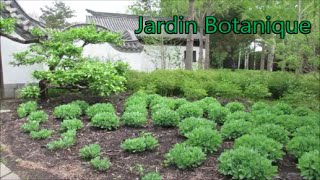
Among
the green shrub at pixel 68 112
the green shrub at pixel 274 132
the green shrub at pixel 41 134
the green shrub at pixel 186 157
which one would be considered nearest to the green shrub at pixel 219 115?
the green shrub at pixel 274 132

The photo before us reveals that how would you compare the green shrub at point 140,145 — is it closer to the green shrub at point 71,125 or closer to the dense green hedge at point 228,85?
the green shrub at point 71,125

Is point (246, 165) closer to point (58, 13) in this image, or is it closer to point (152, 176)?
point (152, 176)

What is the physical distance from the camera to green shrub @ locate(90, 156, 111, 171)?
2.89 m

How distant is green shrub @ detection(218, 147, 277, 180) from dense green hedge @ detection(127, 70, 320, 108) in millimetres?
3257

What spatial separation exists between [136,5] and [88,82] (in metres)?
13.7

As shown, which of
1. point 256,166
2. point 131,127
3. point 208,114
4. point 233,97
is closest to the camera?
point 256,166

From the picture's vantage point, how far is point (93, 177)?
2.80 metres

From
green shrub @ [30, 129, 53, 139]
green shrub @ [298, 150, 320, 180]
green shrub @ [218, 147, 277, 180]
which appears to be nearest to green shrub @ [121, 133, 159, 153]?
green shrub @ [218, 147, 277, 180]

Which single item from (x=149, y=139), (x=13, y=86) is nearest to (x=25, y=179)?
(x=149, y=139)

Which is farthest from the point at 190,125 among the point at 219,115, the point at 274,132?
the point at 274,132

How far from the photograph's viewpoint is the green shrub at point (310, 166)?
2480 millimetres

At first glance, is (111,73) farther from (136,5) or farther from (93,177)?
(136,5)

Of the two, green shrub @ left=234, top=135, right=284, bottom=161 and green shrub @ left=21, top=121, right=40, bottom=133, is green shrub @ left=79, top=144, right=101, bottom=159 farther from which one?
green shrub @ left=234, top=135, right=284, bottom=161

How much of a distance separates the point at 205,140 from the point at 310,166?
38.7 inches
